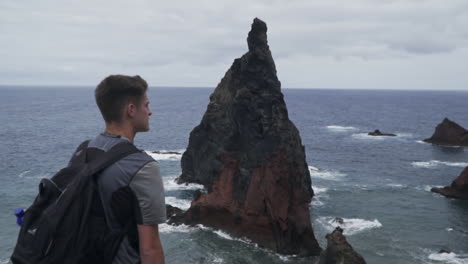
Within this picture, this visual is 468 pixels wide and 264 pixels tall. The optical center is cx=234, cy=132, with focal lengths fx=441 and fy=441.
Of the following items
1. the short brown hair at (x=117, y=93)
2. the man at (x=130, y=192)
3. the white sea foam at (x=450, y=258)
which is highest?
the short brown hair at (x=117, y=93)

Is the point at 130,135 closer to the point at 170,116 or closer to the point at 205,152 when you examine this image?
the point at 205,152

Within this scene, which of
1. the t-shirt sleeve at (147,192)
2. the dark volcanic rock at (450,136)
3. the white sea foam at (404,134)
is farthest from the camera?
the white sea foam at (404,134)

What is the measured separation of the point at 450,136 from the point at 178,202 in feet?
204

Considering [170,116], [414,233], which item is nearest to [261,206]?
[414,233]

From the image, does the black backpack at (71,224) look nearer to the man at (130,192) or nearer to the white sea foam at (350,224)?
the man at (130,192)

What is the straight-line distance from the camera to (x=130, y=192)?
3320 millimetres

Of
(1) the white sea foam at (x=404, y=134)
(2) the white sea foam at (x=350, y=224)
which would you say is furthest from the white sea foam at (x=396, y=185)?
(1) the white sea foam at (x=404, y=134)

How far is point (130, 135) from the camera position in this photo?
12.3ft

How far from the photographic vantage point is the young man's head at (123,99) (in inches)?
142

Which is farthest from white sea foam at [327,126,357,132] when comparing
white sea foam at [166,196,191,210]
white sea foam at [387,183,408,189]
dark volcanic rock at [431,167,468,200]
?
white sea foam at [166,196,191,210]

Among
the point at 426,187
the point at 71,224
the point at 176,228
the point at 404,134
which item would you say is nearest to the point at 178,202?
the point at 176,228

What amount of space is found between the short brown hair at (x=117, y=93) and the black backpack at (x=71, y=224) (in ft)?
1.11

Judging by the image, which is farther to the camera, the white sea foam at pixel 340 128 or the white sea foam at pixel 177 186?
the white sea foam at pixel 340 128

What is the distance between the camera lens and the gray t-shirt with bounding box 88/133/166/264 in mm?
3283
